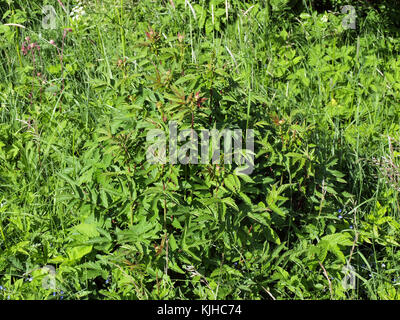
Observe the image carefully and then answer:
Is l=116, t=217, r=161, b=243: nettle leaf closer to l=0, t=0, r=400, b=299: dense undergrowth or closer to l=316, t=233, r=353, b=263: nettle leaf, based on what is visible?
l=0, t=0, r=400, b=299: dense undergrowth

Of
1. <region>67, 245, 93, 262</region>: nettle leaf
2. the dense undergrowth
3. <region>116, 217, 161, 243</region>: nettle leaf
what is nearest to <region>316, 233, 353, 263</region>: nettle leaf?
the dense undergrowth

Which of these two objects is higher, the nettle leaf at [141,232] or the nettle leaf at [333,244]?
the nettle leaf at [141,232]

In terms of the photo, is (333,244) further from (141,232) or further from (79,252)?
(79,252)

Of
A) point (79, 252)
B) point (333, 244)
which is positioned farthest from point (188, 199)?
point (333, 244)

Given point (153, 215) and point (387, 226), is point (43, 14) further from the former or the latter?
point (387, 226)

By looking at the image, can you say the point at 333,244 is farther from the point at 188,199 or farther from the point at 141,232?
the point at 141,232

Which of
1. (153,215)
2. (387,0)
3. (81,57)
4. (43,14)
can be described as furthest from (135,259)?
(387,0)

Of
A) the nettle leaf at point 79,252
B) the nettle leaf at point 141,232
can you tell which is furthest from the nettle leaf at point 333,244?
the nettle leaf at point 79,252

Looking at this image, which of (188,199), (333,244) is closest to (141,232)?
(188,199)

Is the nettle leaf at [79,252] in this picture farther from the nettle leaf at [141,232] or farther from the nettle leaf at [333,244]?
the nettle leaf at [333,244]

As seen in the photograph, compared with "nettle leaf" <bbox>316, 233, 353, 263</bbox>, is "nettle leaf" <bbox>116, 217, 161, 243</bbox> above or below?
above

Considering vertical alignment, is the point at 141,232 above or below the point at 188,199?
below

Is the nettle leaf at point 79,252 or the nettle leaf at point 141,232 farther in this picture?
the nettle leaf at point 79,252
